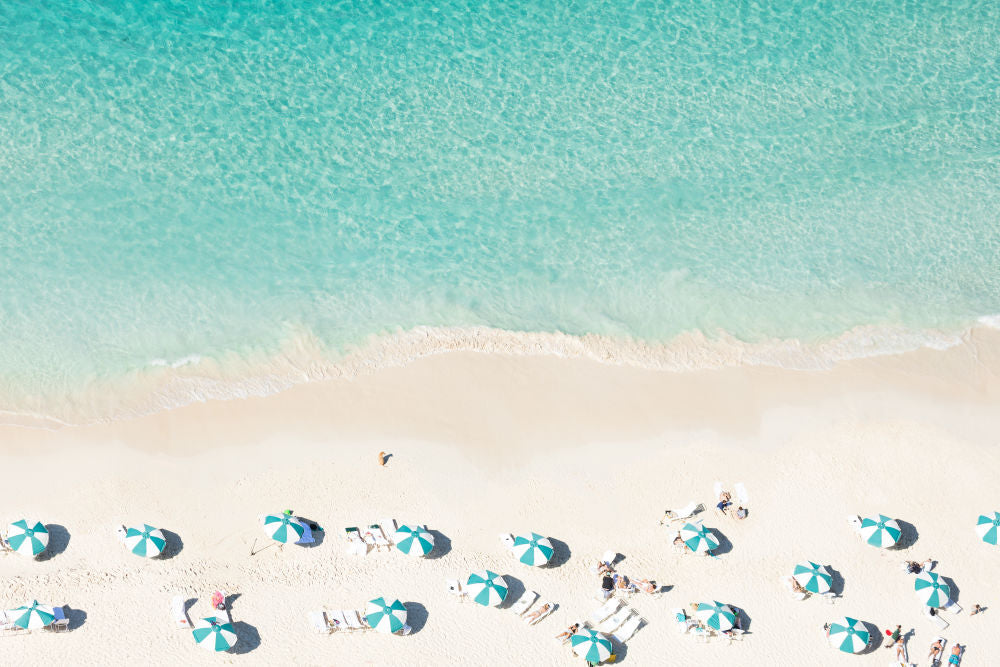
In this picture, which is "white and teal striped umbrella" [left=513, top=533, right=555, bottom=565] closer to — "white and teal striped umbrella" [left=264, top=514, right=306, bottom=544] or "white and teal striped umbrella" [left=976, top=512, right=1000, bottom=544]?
"white and teal striped umbrella" [left=264, top=514, right=306, bottom=544]

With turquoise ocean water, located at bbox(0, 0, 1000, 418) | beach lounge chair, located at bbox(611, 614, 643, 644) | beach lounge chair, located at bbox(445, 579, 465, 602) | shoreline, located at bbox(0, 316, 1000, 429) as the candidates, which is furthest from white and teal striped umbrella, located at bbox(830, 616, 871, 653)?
turquoise ocean water, located at bbox(0, 0, 1000, 418)

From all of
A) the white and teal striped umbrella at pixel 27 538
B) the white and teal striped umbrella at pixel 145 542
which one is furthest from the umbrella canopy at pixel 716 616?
the white and teal striped umbrella at pixel 27 538

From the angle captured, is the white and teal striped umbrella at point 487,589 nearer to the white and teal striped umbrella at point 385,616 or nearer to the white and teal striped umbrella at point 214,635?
the white and teal striped umbrella at point 385,616

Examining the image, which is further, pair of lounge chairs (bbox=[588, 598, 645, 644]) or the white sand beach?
pair of lounge chairs (bbox=[588, 598, 645, 644])

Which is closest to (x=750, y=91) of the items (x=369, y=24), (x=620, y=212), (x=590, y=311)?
(x=620, y=212)

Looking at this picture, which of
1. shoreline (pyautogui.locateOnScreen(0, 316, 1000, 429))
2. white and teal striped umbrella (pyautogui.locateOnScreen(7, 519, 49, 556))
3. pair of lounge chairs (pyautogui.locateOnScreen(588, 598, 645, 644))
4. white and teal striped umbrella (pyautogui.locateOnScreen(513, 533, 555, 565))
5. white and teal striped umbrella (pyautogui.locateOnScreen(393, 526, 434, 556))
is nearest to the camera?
white and teal striped umbrella (pyautogui.locateOnScreen(7, 519, 49, 556))

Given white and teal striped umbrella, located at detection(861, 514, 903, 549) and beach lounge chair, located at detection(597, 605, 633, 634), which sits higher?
white and teal striped umbrella, located at detection(861, 514, 903, 549)
